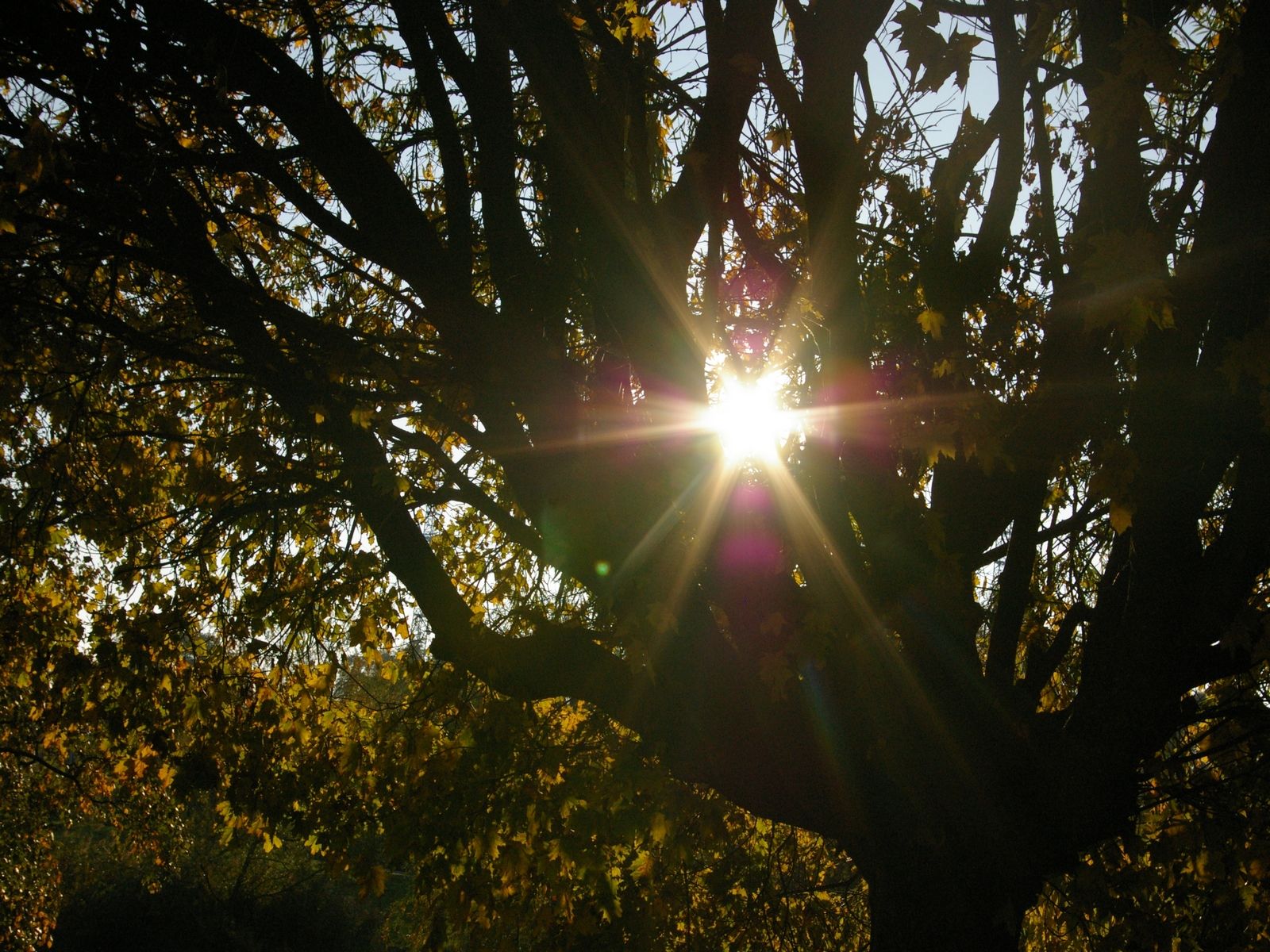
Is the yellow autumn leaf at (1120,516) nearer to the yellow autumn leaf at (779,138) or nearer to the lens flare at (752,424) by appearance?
the lens flare at (752,424)

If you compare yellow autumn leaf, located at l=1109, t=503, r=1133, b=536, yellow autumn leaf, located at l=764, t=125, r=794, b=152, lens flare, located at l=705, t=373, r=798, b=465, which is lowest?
yellow autumn leaf, located at l=1109, t=503, r=1133, b=536

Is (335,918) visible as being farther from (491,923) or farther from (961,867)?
(961,867)

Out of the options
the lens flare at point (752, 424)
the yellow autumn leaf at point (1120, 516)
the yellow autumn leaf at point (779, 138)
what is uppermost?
A: the yellow autumn leaf at point (779, 138)

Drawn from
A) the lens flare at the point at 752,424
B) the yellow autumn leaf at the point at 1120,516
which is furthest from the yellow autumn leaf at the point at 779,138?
the yellow autumn leaf at the point at 1120,516

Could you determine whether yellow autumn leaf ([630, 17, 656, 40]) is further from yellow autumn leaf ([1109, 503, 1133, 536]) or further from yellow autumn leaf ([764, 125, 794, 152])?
yellow autumn leaf ([1109, 503, 1133, 536])

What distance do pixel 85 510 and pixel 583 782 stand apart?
403 centimetres

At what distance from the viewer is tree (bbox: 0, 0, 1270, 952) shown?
360 cm

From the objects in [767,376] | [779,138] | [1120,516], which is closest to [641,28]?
[779,138]

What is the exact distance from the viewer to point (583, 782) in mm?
5098

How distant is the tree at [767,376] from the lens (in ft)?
11.8

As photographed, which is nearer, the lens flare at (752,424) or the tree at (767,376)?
the tree at (767,376)

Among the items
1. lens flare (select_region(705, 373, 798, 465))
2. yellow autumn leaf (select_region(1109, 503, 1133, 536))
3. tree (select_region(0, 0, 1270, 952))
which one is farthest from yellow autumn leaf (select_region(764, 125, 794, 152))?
yellow autumn leaf (select_region(1109, 503, 1133, 536))

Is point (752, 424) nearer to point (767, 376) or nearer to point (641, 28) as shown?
point (767, 376)

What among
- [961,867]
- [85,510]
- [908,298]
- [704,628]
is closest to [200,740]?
[85,510]
